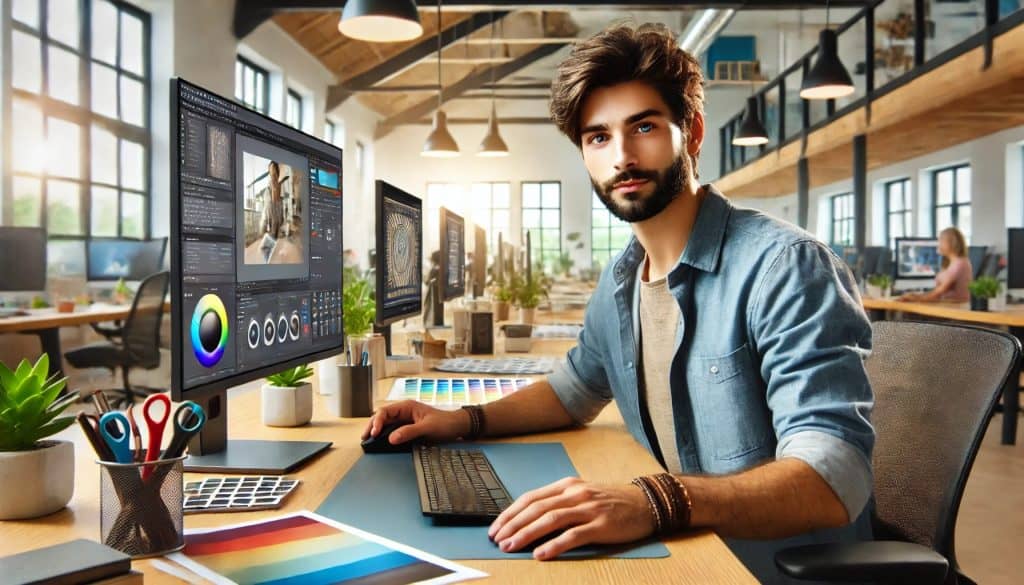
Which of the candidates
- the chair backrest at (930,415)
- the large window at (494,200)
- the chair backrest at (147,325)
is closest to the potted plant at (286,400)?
the chair backrest at (930,415)

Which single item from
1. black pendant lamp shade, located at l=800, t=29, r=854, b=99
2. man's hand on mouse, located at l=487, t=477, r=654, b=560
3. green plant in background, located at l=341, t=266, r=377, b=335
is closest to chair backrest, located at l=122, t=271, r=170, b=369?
green plant in background, located at l=341, t=266, r=377, b=335

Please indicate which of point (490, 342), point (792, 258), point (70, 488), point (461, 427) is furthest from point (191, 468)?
point (490, 342)

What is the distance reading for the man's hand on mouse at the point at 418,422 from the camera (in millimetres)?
1410

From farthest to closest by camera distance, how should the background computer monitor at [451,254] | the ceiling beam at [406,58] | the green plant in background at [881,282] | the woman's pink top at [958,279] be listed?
the ceiling beam at [406,58], the green plant in background at [881,282], the woman's pink top at [958,279], the background computer monitor at [451,254]

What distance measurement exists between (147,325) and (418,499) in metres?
4.80

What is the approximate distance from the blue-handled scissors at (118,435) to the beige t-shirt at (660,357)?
0.85m

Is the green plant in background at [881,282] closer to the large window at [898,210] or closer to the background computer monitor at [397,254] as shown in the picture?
the large window at [898,210]

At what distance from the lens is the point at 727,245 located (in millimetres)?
1381

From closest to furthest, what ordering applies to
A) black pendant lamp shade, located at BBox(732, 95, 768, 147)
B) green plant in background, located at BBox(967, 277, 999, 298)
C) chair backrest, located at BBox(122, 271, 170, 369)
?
chair backrest, located at BBox(122, 271, 170, 369), green plant in background, located at BBox(967, 277, 999, 298), black pendant lamp shade, located at BBox(732, 95, 768, 147)

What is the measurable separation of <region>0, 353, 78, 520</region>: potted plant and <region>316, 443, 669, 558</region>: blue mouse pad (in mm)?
325

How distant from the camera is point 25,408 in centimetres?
100

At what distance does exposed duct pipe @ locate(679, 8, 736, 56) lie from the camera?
9.88 metres

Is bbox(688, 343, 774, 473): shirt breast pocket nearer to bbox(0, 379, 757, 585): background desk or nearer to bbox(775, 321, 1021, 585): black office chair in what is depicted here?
bbox(0, 379, 757, 585): background desk

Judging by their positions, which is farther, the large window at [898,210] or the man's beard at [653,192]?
the large window at [898,210]
